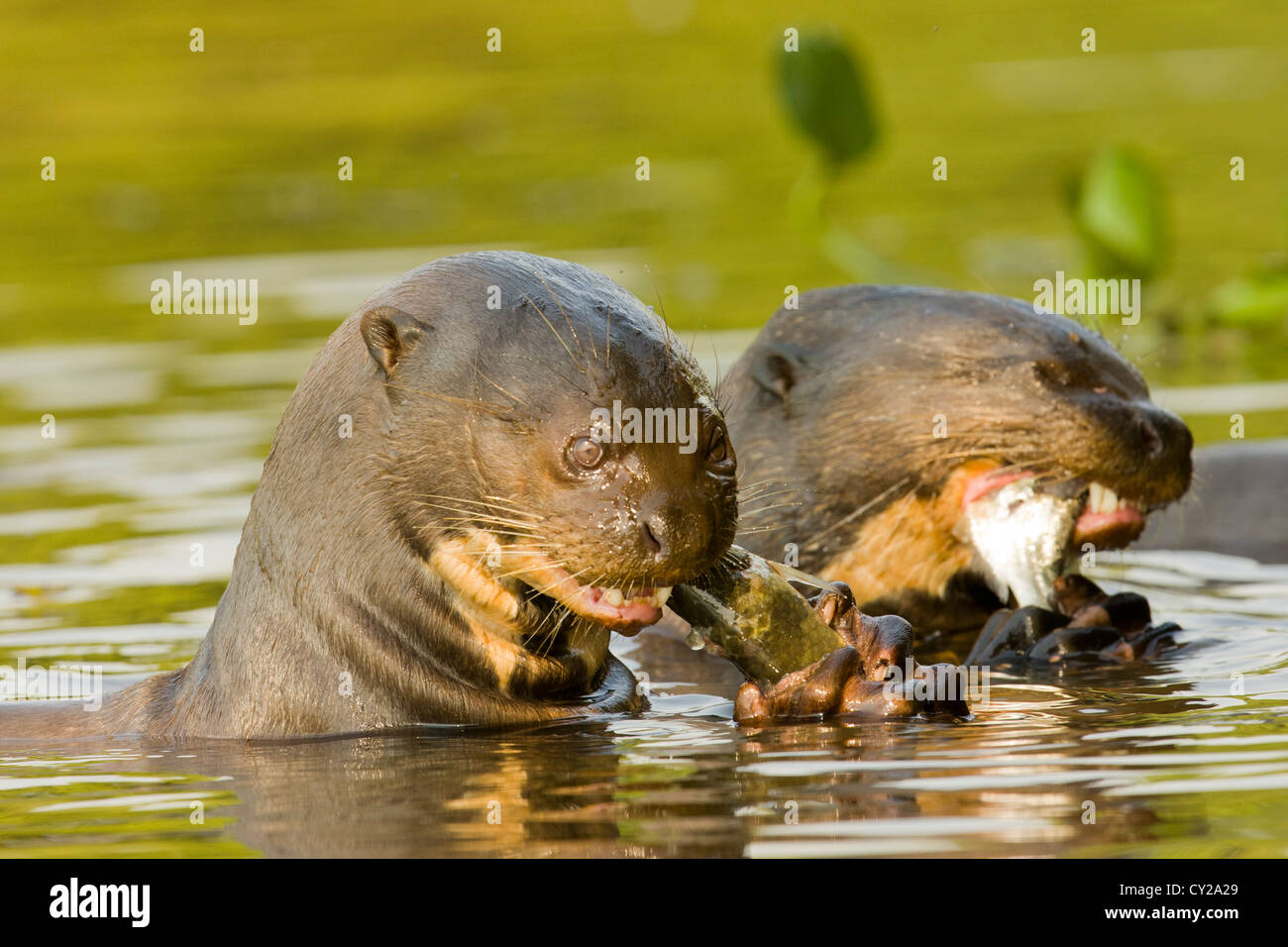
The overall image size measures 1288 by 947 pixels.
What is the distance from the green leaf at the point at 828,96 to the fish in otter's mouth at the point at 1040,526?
12.2 feet

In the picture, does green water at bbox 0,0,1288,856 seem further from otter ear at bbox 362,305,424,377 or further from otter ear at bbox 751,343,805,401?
otter ear at bbox 362,305,424,377

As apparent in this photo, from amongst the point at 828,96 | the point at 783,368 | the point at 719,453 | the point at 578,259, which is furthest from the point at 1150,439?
the point at 578,259

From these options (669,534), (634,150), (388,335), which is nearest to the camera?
(669,534)

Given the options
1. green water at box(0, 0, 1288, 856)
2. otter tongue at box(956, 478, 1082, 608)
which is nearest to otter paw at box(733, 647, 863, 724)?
green water at box(0, 0, 1288, 856)

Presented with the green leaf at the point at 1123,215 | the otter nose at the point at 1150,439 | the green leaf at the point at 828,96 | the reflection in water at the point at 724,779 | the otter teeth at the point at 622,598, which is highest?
the green leaf at the point at 828,96

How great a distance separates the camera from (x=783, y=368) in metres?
8.77

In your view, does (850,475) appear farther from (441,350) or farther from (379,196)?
(379,196)

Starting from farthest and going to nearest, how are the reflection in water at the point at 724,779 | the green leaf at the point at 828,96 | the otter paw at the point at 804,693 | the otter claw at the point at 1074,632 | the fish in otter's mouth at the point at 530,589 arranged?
the green leaf at the point at 828,96
the otter claw at the point at 1074,632
the otter paw at the point at 804,693
the fish in otter's mouth at the point at 530,589
the reflection in water at the point at 724,779

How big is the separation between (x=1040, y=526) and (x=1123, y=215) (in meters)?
5.09

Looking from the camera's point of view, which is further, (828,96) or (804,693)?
(828,96)

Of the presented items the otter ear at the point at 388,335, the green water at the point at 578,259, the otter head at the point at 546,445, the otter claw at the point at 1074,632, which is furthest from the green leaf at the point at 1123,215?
the otter ear at the point at 388,335

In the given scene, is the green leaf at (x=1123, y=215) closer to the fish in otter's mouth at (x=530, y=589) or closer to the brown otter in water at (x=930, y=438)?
the brown otter in water at (x=930, y=438)

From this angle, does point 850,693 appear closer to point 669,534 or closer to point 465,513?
point 669,534

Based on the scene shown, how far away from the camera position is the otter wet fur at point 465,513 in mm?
6184
